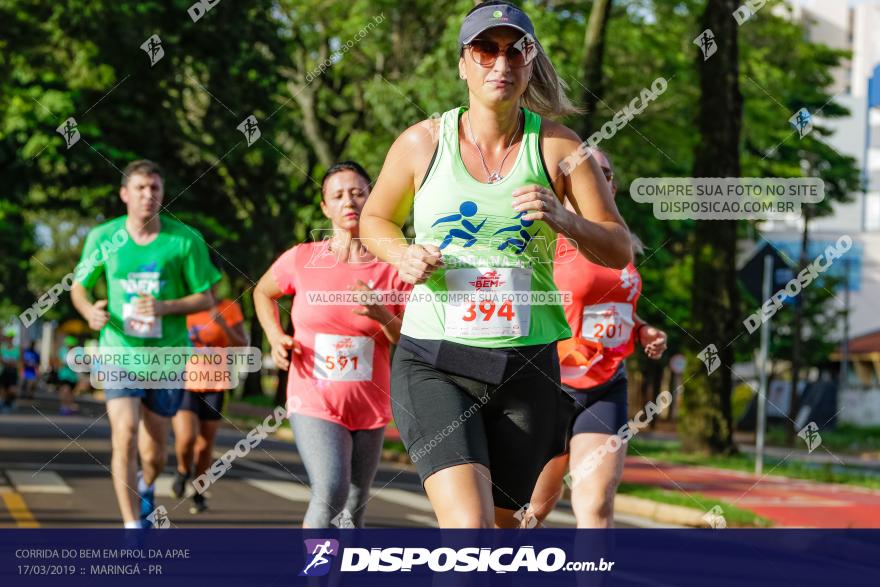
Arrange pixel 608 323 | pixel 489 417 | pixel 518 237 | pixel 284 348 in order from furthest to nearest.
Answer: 1. pixel 608 323
2. pixel 284 348
3. pixel 489 417
4. pixel 518 237

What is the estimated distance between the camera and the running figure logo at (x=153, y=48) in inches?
829

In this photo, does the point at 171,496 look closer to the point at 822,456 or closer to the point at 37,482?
the point at 37,482

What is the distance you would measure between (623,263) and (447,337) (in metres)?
0.58

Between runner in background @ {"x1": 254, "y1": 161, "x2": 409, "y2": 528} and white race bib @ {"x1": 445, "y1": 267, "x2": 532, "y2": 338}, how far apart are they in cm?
183

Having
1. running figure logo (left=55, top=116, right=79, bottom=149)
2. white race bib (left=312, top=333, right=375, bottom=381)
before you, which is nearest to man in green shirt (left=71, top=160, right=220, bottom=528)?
white race bib (left=312, top=333, right=375, bottom=381)

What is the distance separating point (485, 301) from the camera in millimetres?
4414

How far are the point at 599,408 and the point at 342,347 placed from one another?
47.4 inches

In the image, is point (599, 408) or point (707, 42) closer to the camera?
point (599, 408)

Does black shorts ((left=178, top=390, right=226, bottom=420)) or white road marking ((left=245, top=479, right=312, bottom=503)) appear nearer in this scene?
black shorts ((left=178, top=390, right=226, bottom=420))

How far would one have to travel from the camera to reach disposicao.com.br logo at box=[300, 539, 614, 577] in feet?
14.0

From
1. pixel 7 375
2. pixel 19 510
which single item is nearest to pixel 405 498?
pixel 19 510

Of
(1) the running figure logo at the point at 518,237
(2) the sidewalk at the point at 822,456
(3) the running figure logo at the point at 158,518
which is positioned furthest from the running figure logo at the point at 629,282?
(2) the sidewalk at the point at 822,456

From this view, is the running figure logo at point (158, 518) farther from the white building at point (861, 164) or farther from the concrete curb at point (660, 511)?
the white building at point (861, 164)

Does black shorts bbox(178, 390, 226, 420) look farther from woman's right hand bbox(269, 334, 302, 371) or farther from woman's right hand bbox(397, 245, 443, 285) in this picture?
woman's right hand bbox(397, 245, 443, 285)
